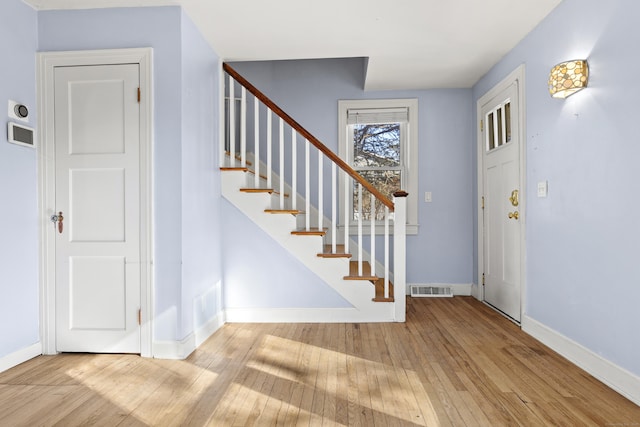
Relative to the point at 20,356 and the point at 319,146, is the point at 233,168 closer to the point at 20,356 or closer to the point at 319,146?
the point at 319,146

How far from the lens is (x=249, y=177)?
12.0 feet

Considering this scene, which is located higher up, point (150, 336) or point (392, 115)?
point (392, 115)

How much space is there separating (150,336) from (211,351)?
0.44 metres

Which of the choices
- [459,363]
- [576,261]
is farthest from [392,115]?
[459,363]

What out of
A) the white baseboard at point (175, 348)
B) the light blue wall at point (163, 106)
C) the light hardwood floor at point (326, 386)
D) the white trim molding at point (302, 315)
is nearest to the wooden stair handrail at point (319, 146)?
the light blue wall at point (163, 106)

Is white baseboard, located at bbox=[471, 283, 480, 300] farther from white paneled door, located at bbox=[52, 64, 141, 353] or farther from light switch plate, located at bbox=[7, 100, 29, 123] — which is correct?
light switch plate, located at bbox=[7, 100, 29, 123]

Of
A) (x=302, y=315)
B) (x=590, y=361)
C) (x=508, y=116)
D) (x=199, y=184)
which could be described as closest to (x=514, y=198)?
(x=508, y=116)

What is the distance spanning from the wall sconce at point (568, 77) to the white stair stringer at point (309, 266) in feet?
6.81

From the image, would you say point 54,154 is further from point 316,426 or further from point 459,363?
point 459,363

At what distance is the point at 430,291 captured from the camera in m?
4.55

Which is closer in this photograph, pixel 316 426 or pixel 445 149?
pixel 316 426

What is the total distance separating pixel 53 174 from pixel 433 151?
3.83 m

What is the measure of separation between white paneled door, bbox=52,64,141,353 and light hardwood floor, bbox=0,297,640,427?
26cm

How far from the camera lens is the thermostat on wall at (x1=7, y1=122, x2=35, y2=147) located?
2.51m
